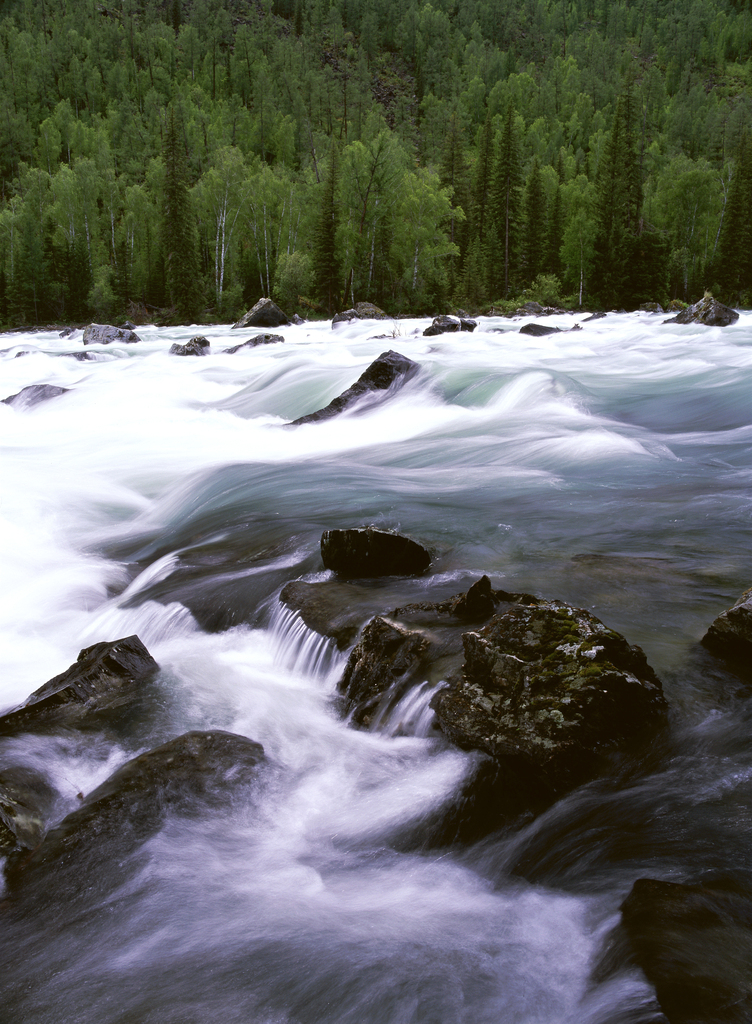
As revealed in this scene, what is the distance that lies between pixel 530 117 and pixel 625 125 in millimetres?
66323

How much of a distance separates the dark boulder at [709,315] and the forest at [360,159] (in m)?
21.2

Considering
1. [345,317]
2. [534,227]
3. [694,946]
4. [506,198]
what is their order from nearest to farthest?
[694,946] < [345,317] < [534,227] < [506,198]

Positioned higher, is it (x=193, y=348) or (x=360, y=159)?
(x=360, y=159)

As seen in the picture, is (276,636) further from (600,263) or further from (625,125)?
(625,125)

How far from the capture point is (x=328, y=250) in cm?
4950

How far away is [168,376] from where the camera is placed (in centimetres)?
2170

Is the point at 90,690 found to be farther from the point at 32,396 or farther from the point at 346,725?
the point at 32,396

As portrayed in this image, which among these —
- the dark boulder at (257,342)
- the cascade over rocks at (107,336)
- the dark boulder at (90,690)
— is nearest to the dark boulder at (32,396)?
the dark boulder at (257,342)

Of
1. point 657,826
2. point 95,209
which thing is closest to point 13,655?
point 657,826

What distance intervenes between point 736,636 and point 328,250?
159ft

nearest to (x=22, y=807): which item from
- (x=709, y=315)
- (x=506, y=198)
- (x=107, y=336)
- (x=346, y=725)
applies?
(x=346, y=725)

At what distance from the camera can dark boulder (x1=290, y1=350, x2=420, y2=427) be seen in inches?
585

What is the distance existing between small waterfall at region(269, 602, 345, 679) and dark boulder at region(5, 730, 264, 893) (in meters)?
0.90

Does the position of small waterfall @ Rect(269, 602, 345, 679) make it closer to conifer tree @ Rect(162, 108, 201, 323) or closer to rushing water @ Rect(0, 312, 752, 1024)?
rushing water @ Rect(0, 312, 752, 1024)
